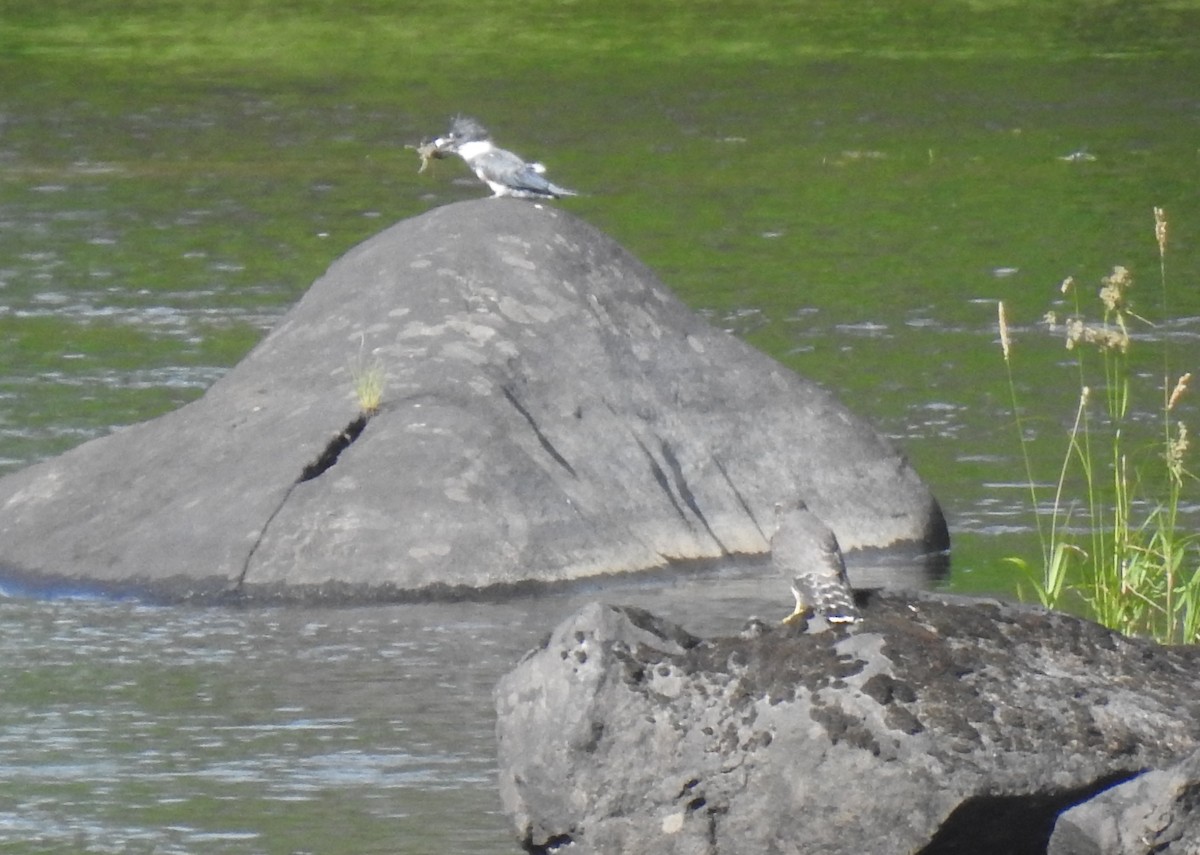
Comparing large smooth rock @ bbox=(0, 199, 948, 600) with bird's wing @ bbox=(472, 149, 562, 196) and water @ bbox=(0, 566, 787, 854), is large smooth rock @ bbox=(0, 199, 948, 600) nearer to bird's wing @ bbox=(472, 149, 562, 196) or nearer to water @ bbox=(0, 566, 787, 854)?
water @ bbox=(0, 566, 787, 854)

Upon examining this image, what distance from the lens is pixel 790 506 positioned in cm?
666

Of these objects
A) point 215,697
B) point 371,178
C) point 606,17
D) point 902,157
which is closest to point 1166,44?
point 606,17

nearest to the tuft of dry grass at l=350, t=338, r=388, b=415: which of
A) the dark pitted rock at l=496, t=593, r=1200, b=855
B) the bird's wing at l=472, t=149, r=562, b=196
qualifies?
the bird's wing at l=472, t=149, r=562, b=196

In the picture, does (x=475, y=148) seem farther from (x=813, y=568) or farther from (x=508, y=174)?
(x=813, y=568)

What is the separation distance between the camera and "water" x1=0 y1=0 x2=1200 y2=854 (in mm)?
7016

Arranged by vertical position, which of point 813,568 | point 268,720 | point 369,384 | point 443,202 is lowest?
point 443,202

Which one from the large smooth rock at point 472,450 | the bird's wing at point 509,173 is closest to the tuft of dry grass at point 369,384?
the large smooth rock at point 472,450

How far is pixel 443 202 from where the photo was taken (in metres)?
18.8

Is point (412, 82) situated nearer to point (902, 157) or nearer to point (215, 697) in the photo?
point (902, 157)

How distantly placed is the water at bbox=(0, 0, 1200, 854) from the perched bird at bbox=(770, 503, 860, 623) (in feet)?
2.89

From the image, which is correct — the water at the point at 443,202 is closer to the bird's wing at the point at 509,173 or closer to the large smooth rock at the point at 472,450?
the large smooth rock at the point at 472,450

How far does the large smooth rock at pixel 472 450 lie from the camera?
855 cm

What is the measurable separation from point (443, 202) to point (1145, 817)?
546 inches

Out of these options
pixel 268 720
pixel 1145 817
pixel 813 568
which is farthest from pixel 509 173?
pixel 1145 817
